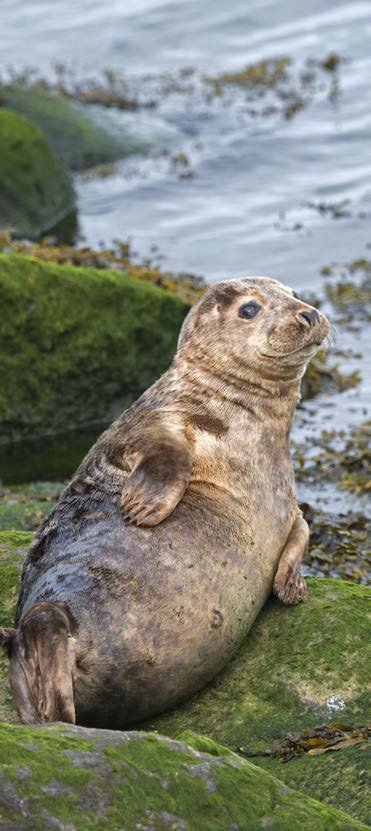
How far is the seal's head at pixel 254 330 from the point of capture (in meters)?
5.78

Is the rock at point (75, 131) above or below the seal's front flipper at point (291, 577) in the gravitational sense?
above

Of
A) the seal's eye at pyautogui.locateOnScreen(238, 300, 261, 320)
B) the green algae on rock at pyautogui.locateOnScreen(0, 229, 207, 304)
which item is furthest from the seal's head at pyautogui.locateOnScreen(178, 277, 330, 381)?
the green algae on rock at pyautogui.locateOnScreen(0, 229, 207, 304)

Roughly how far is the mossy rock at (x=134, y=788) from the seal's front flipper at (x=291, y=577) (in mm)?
1555

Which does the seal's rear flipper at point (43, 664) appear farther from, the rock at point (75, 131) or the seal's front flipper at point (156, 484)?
the rock at point (75, 131)

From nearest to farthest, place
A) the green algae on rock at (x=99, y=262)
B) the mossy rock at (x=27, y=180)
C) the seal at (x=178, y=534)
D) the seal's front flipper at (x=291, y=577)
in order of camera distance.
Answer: the seal at (x=178, y=534) < the seal's front flipper at (x=291, y=577) < the green algae on rock at (x=99, y=262) < the mossy rock at (x=27, y=180)

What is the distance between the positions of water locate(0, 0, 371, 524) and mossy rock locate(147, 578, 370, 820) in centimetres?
370

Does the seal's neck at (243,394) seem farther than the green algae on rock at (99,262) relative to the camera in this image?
No

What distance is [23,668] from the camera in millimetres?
4891

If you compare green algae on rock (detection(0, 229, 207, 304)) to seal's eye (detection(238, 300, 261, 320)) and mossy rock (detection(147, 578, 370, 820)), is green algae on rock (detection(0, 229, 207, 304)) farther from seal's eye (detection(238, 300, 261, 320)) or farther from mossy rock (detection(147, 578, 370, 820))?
mossy rock (detection(147, 578, 370, 820))

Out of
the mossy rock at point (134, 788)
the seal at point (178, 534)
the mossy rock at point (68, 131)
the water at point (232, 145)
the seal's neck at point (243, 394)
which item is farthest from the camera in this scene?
the mossy rock at point (68, 131)

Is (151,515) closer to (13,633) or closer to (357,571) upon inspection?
(13,633)

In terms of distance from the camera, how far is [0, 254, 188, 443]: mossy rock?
9.89 m

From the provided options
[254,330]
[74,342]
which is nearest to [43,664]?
[254,330]

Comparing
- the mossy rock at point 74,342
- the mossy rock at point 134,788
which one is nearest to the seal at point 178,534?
the mossy rock at point 134,788
